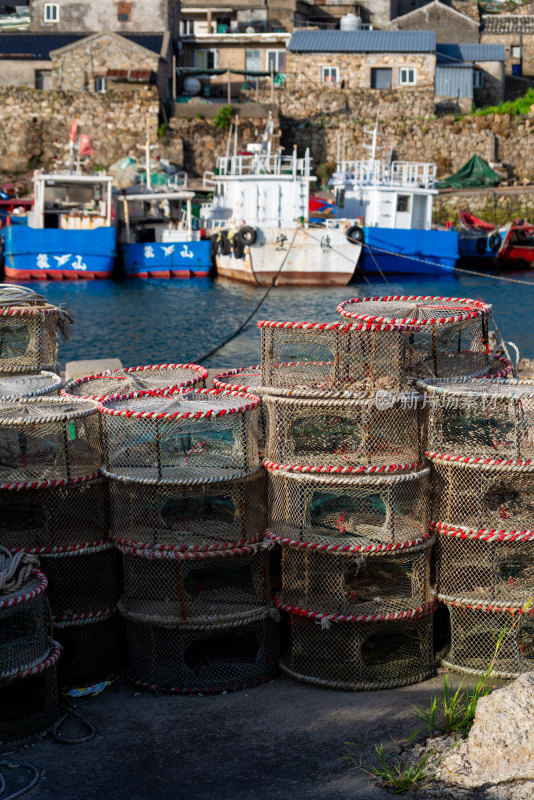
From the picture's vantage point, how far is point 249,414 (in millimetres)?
7156

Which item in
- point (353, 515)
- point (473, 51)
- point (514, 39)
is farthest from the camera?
point (514, 39)

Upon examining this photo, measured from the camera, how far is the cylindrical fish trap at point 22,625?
610cm

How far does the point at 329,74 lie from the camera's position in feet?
145

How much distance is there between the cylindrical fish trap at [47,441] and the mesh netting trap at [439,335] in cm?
194

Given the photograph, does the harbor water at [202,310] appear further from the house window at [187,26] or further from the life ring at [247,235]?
the house window at [187,26]

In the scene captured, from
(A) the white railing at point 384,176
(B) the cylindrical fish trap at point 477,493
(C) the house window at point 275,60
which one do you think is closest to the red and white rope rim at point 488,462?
(B) the cylindrical fish trap at point 477,493

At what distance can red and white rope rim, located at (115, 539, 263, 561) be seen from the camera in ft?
22.4

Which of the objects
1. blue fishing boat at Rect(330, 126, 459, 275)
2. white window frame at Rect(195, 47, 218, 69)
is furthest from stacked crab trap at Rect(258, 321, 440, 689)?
white window frame at Rect(195, 47, 218, 69)

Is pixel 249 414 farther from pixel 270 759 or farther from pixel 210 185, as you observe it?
pixel 210 185

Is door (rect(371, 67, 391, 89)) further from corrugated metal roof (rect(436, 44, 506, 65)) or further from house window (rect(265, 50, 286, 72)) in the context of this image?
house window (rect(265, 50, 286, 72))

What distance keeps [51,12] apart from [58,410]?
4344cm

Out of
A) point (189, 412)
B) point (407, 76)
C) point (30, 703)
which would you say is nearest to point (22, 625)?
point (30, 703)

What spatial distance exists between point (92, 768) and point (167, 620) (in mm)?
1222

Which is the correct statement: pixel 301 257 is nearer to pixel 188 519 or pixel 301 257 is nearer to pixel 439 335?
pixel 439 335
